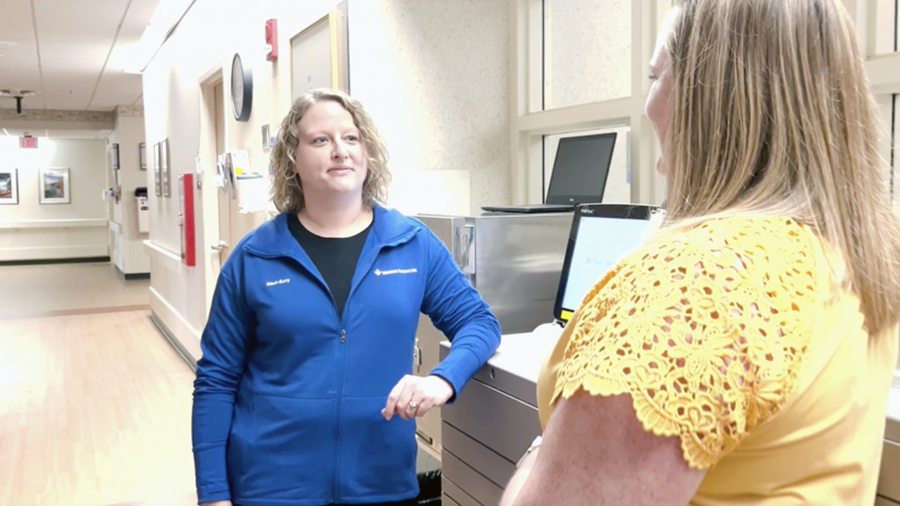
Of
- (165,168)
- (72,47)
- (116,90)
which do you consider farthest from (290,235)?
(116,90)

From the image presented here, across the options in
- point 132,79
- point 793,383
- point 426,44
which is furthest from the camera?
point 132,79

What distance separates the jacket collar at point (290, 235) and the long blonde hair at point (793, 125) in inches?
39.3

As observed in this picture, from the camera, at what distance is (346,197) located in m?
1.62

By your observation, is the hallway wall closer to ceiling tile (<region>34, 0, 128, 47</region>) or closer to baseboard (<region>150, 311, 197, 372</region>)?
ceiling tile (<region>34, 0, 128, 47</region>)

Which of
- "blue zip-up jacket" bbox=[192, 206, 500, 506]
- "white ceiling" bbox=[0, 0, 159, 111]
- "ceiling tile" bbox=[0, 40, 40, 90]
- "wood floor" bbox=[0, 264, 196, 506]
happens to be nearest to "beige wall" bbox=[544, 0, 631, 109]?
"blue zip-up jacket" bbox=[192, 206, 500, 506]

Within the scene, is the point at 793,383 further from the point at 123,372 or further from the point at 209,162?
the point at 123,372

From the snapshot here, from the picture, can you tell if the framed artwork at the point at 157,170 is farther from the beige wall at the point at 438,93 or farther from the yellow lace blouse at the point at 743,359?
the yellow lace blouse at the point at 743,359

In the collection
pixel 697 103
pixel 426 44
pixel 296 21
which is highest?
pixel 296 21

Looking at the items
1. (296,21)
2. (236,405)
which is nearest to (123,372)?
(296,21)

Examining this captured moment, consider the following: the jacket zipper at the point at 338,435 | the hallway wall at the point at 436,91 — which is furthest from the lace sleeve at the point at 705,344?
the hallway wall at the point at 436,91

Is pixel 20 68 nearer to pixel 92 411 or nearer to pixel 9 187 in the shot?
pixel 92 411

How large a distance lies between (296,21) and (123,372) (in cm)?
340

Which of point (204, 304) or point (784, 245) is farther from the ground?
point (784, 245)

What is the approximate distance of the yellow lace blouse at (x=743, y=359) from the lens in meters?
0.58
